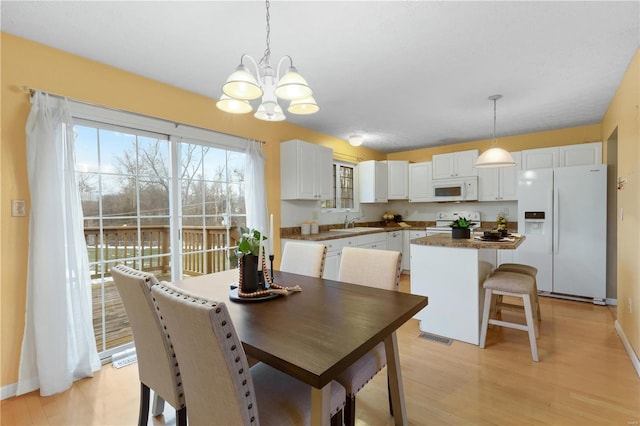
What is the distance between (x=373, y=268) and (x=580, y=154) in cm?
392

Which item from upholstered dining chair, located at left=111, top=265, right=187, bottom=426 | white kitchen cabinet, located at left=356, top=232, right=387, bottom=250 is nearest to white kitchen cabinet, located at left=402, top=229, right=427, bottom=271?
white kitchen cabinet, located at left=356, top=232, right=387, bottom=250

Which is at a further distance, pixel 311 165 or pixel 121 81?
pixel 311 165

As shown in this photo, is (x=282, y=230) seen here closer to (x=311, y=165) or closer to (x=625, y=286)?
(x=311, y=165)

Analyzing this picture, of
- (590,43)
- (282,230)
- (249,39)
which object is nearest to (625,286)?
(590,43)

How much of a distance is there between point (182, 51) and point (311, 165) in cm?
206

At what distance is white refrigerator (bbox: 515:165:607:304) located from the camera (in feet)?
11.7

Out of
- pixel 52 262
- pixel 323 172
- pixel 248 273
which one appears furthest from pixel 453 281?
pixel 52 262

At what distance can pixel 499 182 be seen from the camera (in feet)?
15.4

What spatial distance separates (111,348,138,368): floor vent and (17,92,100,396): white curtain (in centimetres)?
24

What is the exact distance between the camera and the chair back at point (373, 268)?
1.88 metres

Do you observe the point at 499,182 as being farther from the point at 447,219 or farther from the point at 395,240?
the point at 395,240

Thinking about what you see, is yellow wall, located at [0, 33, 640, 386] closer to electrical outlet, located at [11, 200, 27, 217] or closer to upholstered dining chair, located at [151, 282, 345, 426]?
electrical outlet, located at [11, 200, 27, 217]

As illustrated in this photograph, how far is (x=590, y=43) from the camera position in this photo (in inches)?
82.9

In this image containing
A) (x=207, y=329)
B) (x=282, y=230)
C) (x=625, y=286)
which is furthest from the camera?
(x=282, y=230)
